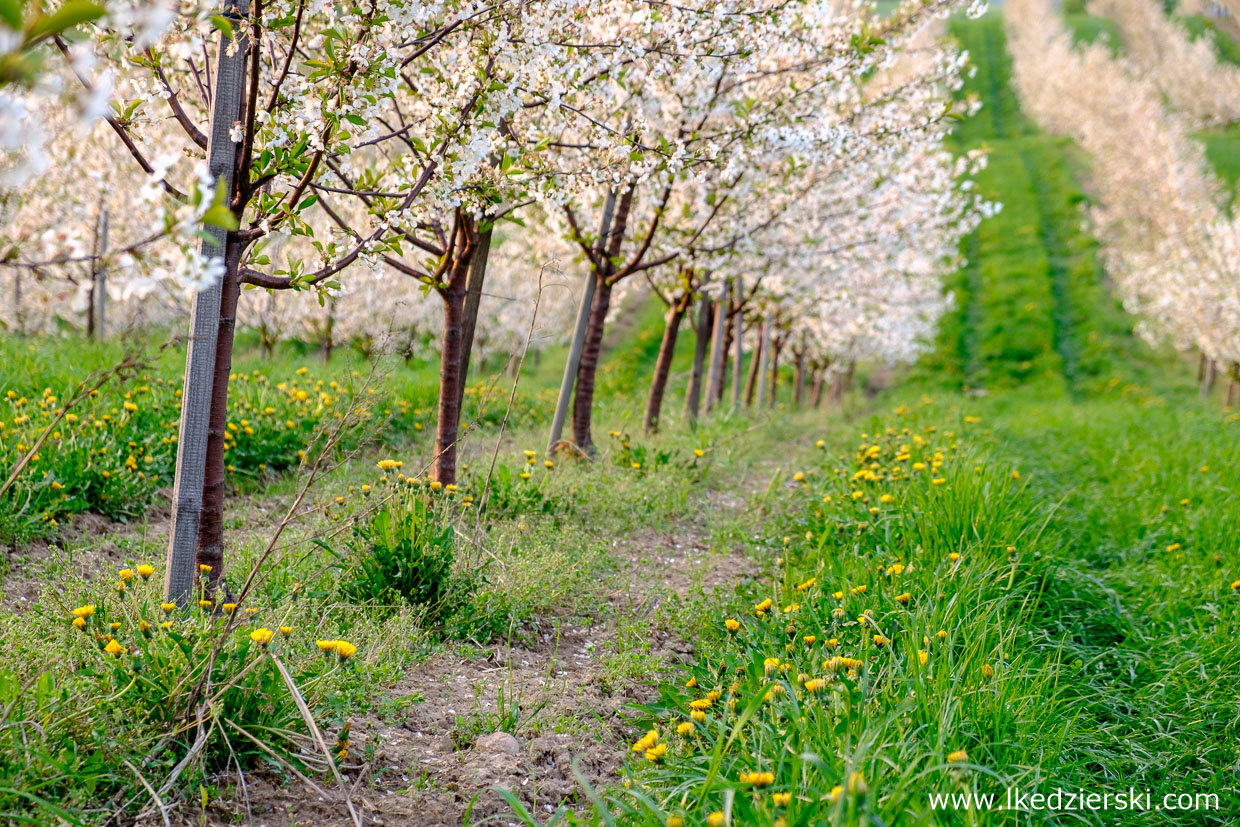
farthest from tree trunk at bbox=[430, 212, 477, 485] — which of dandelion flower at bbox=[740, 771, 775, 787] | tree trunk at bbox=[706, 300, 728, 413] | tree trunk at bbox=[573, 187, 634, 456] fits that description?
tree trunk at bbox=[706, 300, 728, 413]

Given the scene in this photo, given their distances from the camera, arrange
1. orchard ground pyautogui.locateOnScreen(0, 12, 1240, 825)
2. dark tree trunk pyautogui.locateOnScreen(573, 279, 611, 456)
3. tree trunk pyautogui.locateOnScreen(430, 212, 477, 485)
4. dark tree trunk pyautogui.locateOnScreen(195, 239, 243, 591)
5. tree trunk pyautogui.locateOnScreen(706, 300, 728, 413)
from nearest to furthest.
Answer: orchard ground pyautogui.locateOnScreen(0, 12, 1240, 825)
dark tree trunk pyautogui.locateOnScreen(195, 239, 243, 591)
tree trunk pyautogui.locateOnScreen(430, 212, 477, 485)
dark tree trunk pyautogui.locateOnScreen(573, 279, 611, 456)
tree trunk pyautogui.locateOnScreen(706, 300, 728, 413)

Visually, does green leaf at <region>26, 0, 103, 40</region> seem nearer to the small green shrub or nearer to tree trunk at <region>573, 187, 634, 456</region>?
the small green shrub

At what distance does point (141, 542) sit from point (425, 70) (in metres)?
2.94

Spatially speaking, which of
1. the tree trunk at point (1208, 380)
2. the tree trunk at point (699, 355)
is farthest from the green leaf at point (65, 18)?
the tree trunk at point (1208, 380)

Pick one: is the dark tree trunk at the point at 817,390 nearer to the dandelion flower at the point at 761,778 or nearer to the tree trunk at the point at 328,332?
the tree trunk at the point at 328,332

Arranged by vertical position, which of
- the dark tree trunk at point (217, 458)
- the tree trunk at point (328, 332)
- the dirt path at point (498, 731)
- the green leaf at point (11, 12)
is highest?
the tree trunk at point (328, 332)

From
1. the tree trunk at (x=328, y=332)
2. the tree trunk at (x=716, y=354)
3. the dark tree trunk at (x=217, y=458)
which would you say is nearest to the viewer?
the dark tree trunk at (x=217, y=458)

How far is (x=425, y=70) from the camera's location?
3.30 m

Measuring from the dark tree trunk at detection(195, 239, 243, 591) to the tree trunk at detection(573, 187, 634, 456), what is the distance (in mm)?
3888

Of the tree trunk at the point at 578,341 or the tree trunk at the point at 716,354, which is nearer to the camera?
the tree trunk at the point at 578,341

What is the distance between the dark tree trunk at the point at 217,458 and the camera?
309 centimetres

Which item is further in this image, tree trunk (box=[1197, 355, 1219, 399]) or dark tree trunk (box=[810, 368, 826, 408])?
dark tree trunk (box=[810, 368, 826, 408])

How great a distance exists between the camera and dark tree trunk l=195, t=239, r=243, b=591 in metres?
3.09

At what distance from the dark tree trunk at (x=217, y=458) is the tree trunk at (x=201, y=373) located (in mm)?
116
